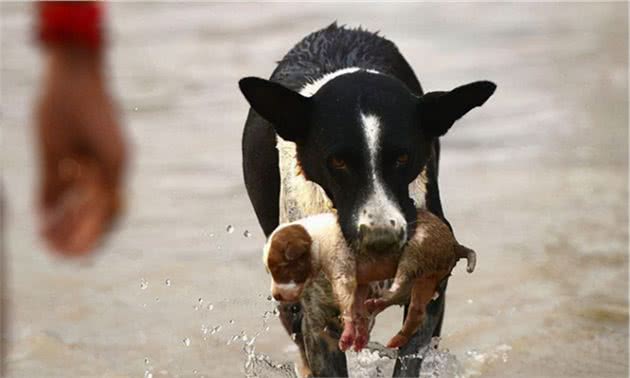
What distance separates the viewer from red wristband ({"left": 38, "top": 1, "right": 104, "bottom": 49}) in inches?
82.5

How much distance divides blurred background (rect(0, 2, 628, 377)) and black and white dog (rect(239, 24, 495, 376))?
0.67 m

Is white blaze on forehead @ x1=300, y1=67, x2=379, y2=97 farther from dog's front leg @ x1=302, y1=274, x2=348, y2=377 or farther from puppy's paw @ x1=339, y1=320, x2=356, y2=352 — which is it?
puppy's paw @ x1=339, y1=320, x2=356, y2=352

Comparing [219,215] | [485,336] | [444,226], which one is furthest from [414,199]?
[219,215]

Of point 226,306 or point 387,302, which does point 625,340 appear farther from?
point 387,302

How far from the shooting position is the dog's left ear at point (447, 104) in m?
Answer: 4.74

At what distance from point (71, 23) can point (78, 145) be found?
0.19 m

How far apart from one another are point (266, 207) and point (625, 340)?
223 cm

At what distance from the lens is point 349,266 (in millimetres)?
4406

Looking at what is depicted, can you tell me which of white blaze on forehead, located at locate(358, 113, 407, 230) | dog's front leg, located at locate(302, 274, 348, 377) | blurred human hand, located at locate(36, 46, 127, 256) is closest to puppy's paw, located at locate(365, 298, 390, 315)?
white blaze on forehead, located at locate(358, 113, 407, 230)

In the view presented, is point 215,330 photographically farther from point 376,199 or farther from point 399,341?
point 376,199

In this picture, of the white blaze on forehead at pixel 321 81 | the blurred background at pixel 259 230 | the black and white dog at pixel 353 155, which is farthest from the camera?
the blurred background at pixel 259 230

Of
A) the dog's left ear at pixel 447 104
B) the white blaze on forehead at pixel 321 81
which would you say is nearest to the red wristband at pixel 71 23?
the dog's left ear at pixel 447 104

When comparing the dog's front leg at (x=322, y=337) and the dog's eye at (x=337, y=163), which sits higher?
the dog's eye at (x=337, y=163)

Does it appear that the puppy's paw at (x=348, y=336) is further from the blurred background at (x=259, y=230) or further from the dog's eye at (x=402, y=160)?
the blurred background at (x=259, y=230)
